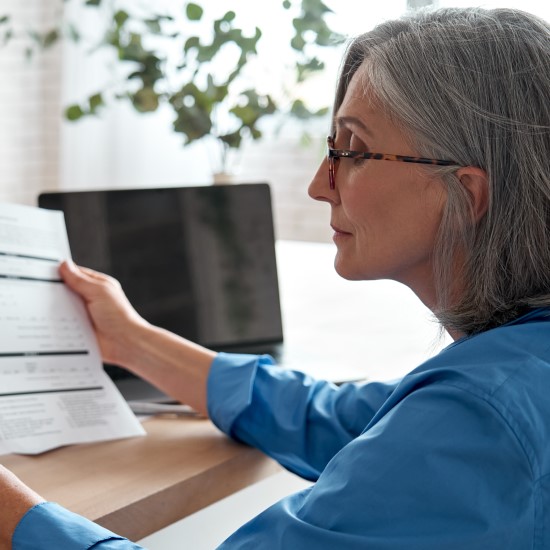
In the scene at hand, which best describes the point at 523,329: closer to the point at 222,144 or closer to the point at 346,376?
the point at 346,376

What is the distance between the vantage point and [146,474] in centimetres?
112

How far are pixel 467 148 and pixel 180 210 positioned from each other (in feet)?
2.55

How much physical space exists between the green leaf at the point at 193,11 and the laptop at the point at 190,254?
1.93ft

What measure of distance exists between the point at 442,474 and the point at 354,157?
377 millimetres

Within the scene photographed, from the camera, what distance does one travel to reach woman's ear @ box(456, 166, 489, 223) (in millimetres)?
938

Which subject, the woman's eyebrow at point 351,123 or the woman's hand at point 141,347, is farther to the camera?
the woman's hand at point 141,347

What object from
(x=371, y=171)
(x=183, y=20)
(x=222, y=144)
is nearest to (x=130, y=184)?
(x=183, y=20)

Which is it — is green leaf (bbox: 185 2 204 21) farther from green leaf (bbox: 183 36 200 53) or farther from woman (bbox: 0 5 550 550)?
woman (bbox: 0 5 550 550)

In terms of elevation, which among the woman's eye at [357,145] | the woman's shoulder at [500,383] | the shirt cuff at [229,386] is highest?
the woman's eye at [357,145]

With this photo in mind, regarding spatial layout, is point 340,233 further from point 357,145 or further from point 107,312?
point 107,312

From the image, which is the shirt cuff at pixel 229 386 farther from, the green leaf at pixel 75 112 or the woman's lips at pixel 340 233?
the green leaf at pixel 75 112

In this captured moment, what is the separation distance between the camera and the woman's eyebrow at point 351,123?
39.7 inches

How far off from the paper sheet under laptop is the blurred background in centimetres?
96

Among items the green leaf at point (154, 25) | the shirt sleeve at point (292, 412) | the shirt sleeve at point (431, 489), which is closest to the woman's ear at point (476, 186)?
the shirt sleeve at point (431, 489)
